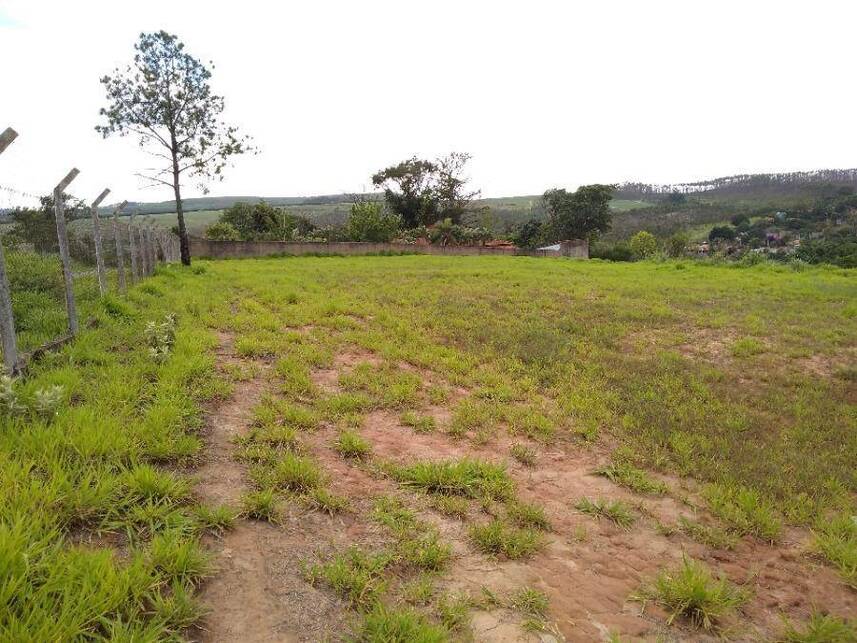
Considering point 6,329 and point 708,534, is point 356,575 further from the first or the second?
point 6,329

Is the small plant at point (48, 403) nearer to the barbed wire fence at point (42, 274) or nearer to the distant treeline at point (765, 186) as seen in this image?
the barbed wire fence at point (42, 274)

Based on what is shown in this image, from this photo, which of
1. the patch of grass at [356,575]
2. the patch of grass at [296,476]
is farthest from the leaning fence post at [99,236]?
the patch of grass at [356,575]

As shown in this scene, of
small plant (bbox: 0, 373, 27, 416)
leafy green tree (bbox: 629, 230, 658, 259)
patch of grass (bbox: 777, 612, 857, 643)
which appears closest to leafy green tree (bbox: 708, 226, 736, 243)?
leafy green tree (bbox: 629, 230, 658, 259)

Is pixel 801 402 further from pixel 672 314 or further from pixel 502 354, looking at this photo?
pixel 672 314

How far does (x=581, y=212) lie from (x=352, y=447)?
4411cm

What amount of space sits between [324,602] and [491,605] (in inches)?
26.8

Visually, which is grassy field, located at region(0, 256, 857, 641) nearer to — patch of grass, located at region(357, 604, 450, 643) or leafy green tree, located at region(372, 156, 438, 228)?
patch of grass, located at region(357, 604, 450, 643)

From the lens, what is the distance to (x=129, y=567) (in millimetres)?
1903

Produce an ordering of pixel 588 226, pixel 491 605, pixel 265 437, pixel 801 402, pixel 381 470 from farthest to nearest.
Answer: pixel 588 226 → pixel 801 402 → pixel 265 437 → pixel 381 470 → pixel 491 605

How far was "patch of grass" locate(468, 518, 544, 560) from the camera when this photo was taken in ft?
7.95

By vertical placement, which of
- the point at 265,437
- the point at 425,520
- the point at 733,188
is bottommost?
the point at 425,520

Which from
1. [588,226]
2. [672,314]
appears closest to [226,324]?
[672,314]

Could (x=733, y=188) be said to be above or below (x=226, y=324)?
above

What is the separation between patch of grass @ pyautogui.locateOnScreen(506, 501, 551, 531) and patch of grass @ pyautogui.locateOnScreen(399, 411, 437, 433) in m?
1.14
